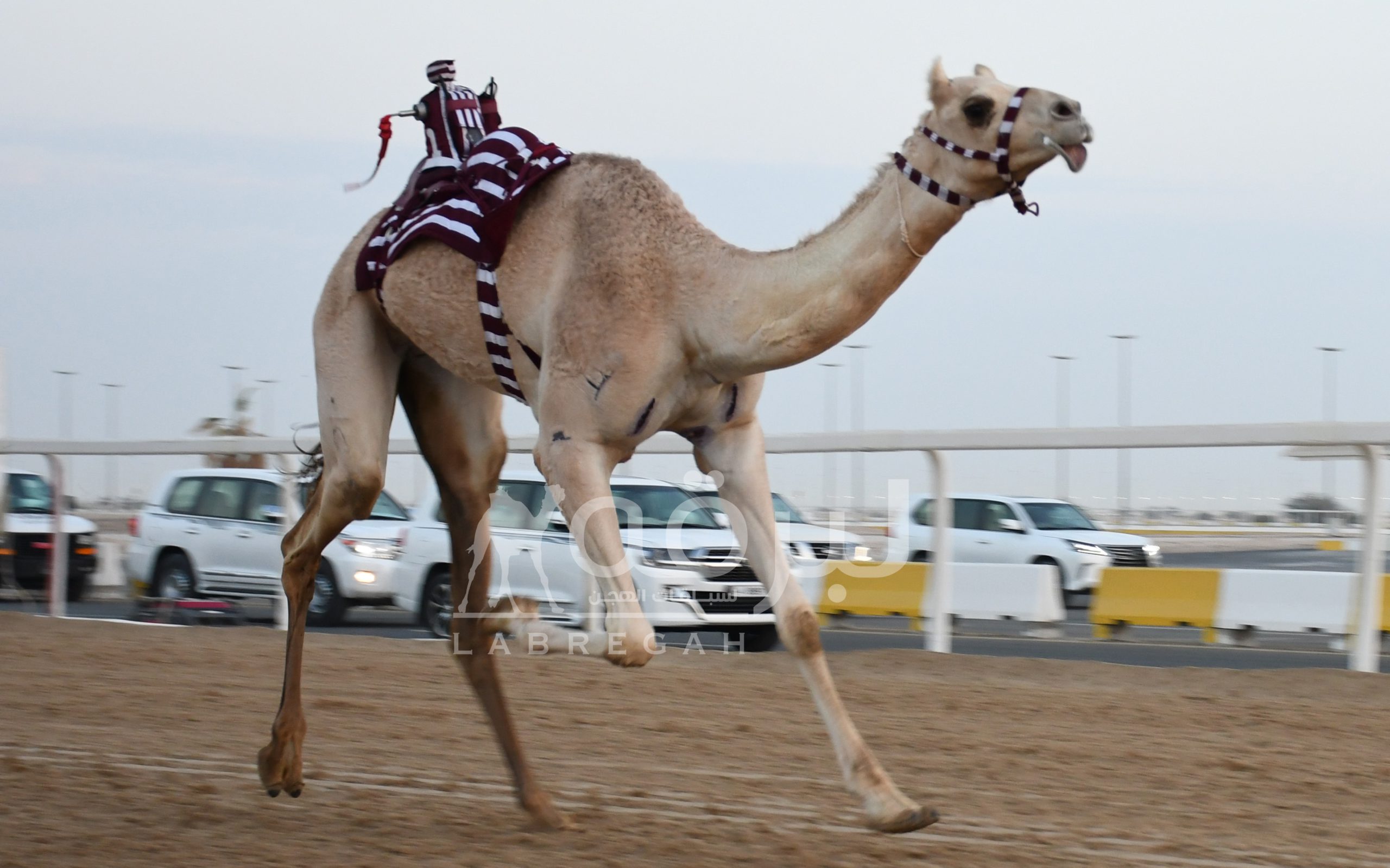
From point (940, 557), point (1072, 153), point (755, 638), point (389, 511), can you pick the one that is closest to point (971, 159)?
point (1072, 153)

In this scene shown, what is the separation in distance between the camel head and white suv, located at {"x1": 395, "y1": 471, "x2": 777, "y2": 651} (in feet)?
28.7

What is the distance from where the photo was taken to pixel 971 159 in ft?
15.3

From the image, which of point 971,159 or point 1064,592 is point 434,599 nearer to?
point 1064,592

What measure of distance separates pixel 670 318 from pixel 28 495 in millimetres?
15702

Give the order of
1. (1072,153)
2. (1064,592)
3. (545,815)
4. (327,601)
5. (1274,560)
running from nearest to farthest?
(1072,153), (545,815), (1274,560), (1064,592), (327,601)

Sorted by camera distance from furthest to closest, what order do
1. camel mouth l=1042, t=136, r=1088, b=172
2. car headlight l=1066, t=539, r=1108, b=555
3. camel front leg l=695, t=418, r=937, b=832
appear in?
car headlight l=1066, t=539, r=1108, b=555, camel front leg l=695, t=418, r=937, b=832, camel mouth l=1042, t=136, r=1088, b=172

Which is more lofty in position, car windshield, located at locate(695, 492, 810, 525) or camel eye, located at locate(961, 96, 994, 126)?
camel eye, located at locate(961, 96, 994, 126)

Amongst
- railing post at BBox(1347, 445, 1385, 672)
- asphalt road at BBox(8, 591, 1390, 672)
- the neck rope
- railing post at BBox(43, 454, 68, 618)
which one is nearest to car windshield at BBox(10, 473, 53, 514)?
asphalt road at BBox(8, 591, 1390, 672)

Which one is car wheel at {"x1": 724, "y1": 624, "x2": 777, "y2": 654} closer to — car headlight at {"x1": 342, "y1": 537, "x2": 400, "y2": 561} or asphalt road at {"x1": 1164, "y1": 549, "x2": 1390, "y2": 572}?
asphalt road at {"x1": 1164, "y1": 549, "x2": 1390, "y2": 572}

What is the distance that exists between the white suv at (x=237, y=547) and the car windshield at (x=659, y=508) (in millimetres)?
3811

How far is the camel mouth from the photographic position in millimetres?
4426

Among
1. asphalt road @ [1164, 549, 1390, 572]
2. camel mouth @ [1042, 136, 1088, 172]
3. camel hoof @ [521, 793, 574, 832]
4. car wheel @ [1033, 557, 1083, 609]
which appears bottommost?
camel hoof @ [521, 793, 574, 832]

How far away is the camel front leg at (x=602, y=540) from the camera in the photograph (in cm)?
512

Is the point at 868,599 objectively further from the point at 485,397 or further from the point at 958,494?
the point at 485,397
